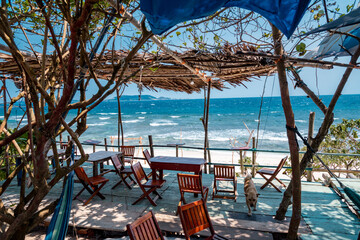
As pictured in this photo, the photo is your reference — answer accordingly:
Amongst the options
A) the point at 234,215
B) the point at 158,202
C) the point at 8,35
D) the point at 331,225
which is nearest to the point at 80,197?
the point at 158,202

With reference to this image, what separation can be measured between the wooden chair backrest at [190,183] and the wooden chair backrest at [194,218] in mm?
893

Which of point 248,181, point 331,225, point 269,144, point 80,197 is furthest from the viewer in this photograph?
point 269,144

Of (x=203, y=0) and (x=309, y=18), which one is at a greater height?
(x=309, y=18)

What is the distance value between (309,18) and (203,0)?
7.89 ft

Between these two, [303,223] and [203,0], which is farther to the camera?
[303,223]

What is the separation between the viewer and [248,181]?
3.79 meters

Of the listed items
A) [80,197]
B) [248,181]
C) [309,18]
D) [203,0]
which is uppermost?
[309,18]

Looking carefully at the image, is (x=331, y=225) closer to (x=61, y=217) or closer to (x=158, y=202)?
(x=158, y=202)

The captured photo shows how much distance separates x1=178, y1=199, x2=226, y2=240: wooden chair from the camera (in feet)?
8.61

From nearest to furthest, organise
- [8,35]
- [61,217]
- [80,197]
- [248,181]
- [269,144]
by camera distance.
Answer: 1. [8,35]
2. [61,217]
3. [248,181]
4. [80,197]
5. [269,144]

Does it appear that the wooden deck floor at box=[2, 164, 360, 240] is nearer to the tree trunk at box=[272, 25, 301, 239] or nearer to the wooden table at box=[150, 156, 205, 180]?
the tree trunk at box=[272, 25, 301, 239]

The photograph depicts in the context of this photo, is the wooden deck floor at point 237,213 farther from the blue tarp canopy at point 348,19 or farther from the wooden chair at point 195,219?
the blue tarp canopy at point 348,19

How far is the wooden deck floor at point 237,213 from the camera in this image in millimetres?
3057

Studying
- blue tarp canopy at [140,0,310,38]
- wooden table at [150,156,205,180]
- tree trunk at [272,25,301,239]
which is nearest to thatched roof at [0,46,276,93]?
tree trunk at [272,25,301,239]
